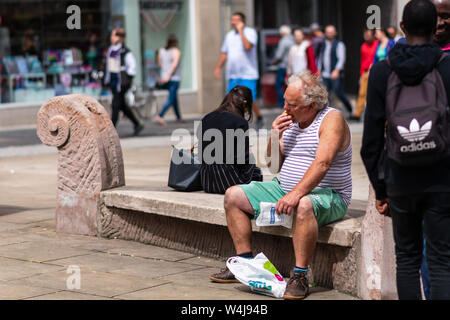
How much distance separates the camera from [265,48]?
66.6 ft

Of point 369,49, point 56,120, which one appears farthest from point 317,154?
point 369,49

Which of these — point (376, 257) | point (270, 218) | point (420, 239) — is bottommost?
point (376, 257)

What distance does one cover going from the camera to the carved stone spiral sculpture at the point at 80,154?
630 cm

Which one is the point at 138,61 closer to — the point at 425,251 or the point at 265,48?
the point at 265,48

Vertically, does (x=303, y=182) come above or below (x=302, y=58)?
below

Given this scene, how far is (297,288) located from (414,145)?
1.52 metres

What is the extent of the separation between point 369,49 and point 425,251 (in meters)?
11.6

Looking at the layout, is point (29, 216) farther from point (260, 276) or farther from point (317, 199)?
point (317, 199)

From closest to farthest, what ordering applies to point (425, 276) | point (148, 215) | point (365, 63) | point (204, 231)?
1. point (425, 276)
2. point (204, 231)
3. point (148, 215)
4. point (365, 63)

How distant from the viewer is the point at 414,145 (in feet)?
11.3

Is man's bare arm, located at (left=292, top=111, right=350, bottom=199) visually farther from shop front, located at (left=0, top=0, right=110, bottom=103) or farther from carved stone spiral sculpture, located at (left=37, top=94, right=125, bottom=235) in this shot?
shop front, located at (left=0, top=0, right=110, bottom=103)

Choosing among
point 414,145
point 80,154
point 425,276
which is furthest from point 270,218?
point 80,154

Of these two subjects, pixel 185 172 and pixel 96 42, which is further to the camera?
pixel 96 42
